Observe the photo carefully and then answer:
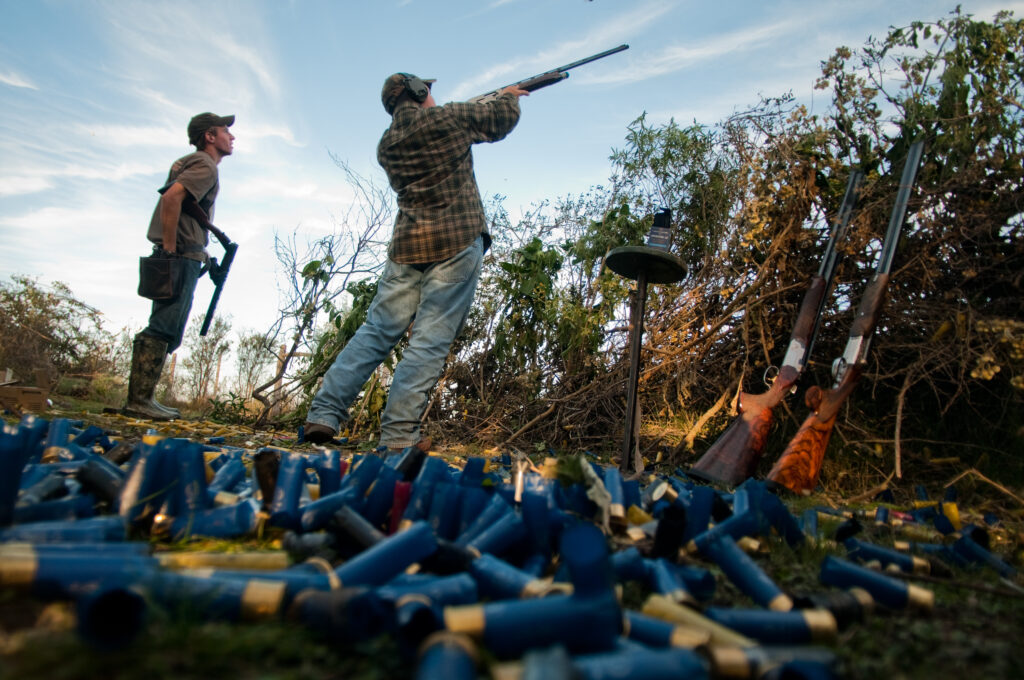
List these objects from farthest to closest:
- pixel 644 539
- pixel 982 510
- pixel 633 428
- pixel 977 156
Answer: pixel 633 428 < pixel 977 156 < pixel 982 510 < pixel 644 539

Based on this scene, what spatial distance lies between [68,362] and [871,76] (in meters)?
13.7

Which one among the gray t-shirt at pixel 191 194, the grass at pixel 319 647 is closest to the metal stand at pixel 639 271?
the grass at pixel 319 647

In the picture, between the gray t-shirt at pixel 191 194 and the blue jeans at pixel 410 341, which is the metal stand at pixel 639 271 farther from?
the gray t-shirt at pixel 191 194

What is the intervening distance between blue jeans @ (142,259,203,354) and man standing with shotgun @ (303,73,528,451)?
2295 mm

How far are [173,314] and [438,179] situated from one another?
9.87ft

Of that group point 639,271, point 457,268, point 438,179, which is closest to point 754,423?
point 639,271

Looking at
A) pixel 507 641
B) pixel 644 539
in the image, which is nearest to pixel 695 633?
pixel 507 641

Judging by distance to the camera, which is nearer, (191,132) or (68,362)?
(191,132)

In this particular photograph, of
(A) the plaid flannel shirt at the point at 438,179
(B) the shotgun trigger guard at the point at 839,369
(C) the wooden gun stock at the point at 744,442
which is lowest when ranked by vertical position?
(C) the wooden gun stock at the point at 744,442

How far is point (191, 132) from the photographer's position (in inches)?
228

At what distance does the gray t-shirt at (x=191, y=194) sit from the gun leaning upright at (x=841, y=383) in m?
5.16

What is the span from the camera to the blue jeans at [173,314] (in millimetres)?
5586

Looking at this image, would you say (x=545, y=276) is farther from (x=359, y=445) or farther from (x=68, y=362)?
(x=68, y=362)

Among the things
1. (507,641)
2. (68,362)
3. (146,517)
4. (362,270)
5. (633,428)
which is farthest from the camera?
(68,362)
